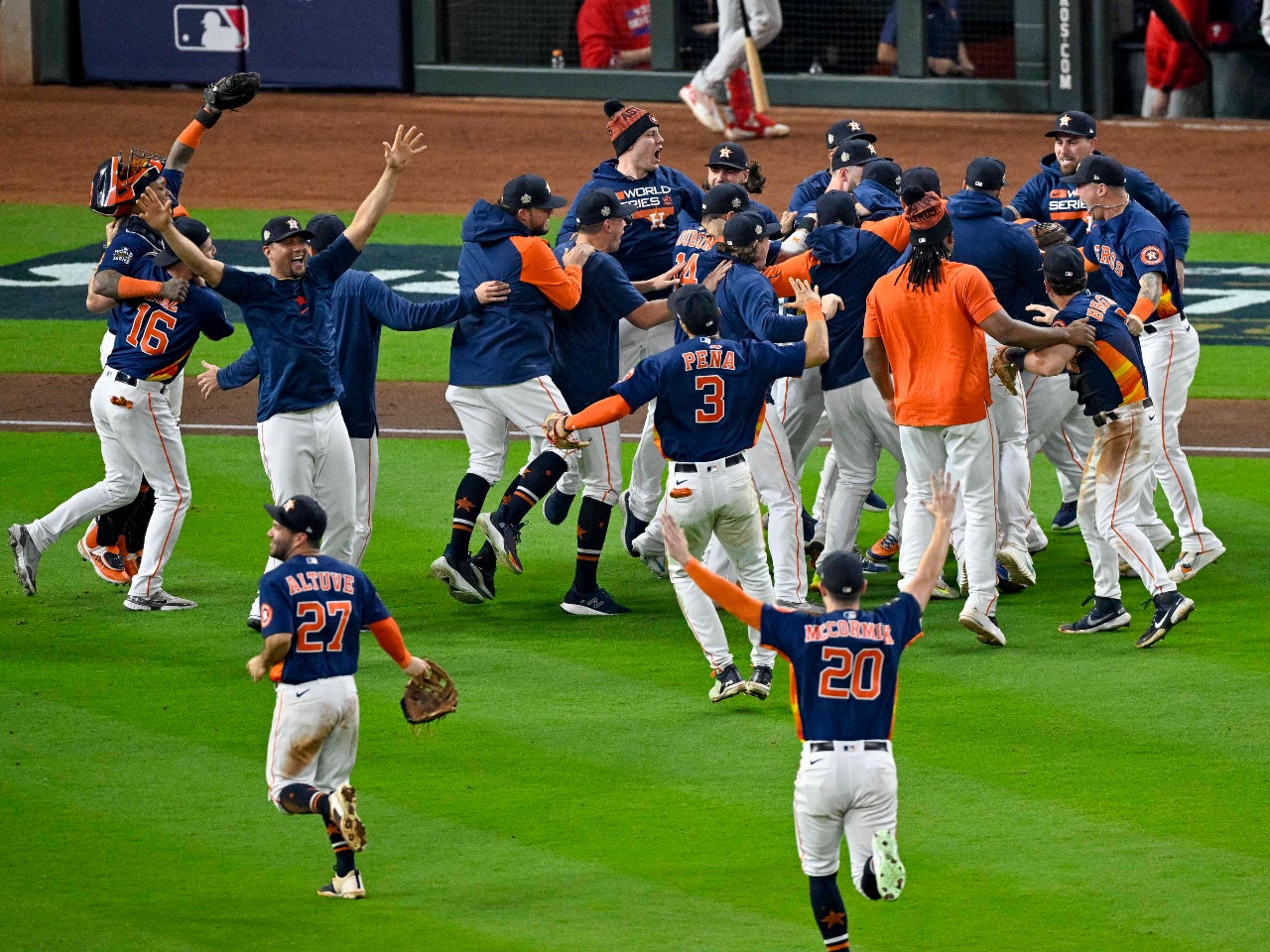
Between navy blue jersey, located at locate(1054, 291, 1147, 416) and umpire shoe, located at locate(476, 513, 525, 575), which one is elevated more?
navy blue jersey, located at locate(1054, 291, 1147, 416)

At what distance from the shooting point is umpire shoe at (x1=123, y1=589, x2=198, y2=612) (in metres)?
9.08

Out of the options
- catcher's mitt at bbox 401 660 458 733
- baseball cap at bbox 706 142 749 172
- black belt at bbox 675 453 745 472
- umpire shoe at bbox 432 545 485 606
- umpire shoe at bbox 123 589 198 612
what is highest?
baseball cap at bbox 706 142 749 172

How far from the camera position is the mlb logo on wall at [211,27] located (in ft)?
71.5

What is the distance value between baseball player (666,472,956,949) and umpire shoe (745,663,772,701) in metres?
2.21

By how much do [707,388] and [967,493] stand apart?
157 centimetres

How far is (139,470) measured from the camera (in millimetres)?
9133

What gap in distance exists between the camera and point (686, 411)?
24.7 ft

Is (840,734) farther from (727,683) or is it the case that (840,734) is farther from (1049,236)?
(1049,236)

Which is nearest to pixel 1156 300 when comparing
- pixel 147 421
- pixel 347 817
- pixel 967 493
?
pixel 967 493

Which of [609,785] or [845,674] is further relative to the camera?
[609,785]

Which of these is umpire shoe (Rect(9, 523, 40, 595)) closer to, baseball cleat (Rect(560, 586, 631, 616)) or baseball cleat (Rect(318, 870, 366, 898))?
baseball cleat (Rect(560, 586, 631, 616))

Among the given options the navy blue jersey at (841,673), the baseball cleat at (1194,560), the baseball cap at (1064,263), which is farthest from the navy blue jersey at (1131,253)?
the navy blue jersey at (841,673)

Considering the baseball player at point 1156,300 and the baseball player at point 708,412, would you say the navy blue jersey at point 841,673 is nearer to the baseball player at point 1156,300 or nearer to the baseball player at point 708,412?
the baseball player at point 708,412

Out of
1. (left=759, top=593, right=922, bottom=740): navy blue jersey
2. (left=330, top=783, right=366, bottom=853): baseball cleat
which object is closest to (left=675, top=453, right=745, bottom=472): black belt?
(left=759, top=593, right=922, bottom=740): navy blue jersey
